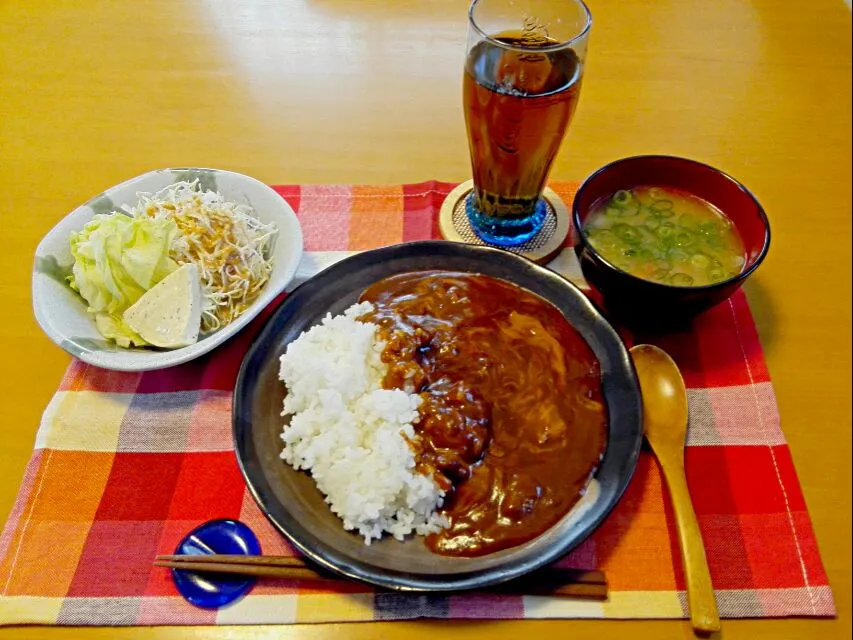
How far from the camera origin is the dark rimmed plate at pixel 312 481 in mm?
1337

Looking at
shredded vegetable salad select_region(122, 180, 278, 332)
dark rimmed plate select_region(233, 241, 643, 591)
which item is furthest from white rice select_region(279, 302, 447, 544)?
shredded vegetable salad select_region(122, 180, 278, 332)

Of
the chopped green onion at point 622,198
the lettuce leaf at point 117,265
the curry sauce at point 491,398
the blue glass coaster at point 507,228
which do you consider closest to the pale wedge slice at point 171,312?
the lettuce leaf at point 117,265

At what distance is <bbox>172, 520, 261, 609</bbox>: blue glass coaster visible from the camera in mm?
1420

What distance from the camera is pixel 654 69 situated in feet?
9.20

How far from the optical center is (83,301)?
183 centimetres

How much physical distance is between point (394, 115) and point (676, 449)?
1.79 m

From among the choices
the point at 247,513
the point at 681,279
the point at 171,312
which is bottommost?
the point at 247,513

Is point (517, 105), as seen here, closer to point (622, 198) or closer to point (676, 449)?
point (622, 198)

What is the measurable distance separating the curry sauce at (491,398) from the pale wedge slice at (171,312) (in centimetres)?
51

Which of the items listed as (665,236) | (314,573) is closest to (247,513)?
(314,573)

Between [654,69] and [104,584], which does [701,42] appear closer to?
[654,69]

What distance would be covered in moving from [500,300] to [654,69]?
167cm

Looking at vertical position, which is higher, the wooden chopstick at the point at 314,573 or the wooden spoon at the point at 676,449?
the wooden spoon at the point at 676,449

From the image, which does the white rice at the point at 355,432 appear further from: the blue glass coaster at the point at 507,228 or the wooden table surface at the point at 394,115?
the wooden table surface at the point at 394,115
